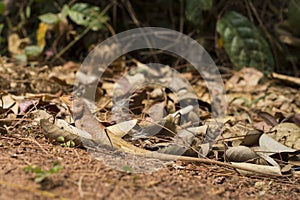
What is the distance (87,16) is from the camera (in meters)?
2.53

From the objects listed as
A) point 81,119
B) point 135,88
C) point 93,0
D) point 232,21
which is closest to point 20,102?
point 81,119

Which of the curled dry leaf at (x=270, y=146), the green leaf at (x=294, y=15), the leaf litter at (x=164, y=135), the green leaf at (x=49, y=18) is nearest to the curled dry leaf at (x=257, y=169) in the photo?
the leaf litter at (x=164, y=135)

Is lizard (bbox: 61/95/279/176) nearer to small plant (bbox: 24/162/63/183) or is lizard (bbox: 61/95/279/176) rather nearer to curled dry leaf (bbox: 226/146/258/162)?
curled dry leaf (bbox: 226/146/258/162)

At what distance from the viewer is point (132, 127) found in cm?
147

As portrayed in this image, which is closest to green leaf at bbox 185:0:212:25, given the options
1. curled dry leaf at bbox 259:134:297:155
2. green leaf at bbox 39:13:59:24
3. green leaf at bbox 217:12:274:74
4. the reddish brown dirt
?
green leaf at bbox 217:12:274:74

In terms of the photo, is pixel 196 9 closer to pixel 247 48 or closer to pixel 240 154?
pixel 247 48

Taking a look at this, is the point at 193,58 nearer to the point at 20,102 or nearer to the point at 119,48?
the point at 119,48

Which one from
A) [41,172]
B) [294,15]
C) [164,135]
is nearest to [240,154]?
[164,135]

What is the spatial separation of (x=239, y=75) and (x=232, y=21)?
0.28 metres

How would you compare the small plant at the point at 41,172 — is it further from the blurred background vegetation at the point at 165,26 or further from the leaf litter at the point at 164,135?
the blurred background vegetation at the point at 165,26

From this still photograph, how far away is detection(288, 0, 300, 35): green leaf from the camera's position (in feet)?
8.23

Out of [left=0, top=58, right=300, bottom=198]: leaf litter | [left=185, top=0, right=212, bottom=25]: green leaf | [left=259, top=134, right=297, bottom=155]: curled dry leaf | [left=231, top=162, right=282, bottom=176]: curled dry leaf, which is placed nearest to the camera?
[left=0, top=58, right=300, bottom=198]: leaf litter

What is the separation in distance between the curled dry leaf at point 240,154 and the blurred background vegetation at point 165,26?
43.4 inches

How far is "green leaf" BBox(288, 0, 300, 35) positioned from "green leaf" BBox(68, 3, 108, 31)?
36.0 inches
